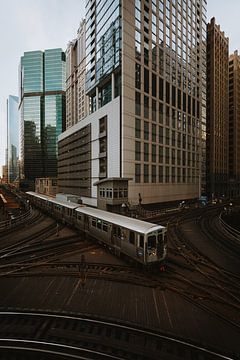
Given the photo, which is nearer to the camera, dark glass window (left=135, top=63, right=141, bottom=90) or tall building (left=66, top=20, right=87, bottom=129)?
dark glass window (left=135, top=63, right=141, bottom=90)

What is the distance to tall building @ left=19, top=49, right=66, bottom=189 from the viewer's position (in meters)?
140

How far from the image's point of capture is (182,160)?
53.9 meters

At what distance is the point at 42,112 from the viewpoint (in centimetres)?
14400

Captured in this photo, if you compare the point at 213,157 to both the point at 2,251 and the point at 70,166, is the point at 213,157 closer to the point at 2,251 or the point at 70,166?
the point at 70,166

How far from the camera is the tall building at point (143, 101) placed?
130 feet

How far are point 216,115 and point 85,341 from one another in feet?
269

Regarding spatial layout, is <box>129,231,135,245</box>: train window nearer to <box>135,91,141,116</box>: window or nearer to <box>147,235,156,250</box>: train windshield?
<box>147,235,156,250</box>: train windshield

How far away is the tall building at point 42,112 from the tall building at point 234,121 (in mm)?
100634

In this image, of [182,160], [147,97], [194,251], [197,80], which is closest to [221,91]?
[197,80]

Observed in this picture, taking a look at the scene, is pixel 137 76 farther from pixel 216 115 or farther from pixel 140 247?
pixel 216 115

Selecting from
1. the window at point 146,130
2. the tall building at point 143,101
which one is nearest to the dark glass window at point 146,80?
the tall building at point 143,101

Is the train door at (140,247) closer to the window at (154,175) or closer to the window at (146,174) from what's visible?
the window at (146,174)

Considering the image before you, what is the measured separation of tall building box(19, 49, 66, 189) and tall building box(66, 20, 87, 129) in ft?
102

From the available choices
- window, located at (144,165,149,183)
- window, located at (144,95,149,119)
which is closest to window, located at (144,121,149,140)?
window, located at (144,95,149,119)
